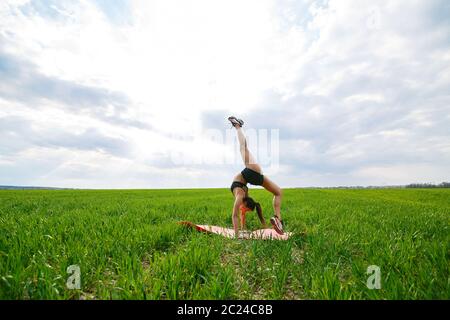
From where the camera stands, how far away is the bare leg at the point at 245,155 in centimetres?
539

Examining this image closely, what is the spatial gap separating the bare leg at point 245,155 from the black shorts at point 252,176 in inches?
3.3

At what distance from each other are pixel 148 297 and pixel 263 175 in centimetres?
392

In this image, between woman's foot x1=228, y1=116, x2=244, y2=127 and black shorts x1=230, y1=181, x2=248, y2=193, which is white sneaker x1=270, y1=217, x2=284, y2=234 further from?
woman's foot x1=228, y1=116, x2=244, y2=127

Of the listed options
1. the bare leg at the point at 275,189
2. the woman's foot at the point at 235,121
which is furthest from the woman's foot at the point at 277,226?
the woman's foot at the point at 235,121

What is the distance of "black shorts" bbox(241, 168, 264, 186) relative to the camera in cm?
566

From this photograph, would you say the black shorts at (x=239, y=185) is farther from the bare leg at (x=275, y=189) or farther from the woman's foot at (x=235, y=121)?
the woman's foot at (x=235, y=121)

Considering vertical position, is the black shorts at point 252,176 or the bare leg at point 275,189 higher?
the black shorts at point 252,176

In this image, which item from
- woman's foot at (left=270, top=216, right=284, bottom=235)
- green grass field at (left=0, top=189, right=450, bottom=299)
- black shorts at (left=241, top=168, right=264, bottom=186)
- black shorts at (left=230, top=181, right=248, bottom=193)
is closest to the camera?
green grass field at (left=0, top=189, right=450, bottom=299)

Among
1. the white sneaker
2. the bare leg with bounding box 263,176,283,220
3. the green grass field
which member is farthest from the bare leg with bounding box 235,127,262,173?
the green grass field

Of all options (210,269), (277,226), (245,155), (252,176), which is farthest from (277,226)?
(210,269)

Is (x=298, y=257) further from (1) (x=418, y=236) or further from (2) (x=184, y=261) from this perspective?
(1) (x=418, y=236)

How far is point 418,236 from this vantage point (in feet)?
16.0

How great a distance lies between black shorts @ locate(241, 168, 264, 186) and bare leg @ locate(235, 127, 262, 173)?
84 millimetres
